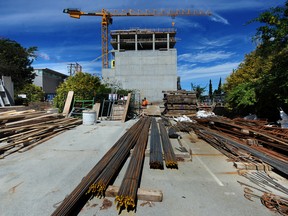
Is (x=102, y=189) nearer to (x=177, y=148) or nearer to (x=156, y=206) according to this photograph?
(x=156, y=206)

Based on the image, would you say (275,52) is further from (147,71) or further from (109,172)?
(147,71)

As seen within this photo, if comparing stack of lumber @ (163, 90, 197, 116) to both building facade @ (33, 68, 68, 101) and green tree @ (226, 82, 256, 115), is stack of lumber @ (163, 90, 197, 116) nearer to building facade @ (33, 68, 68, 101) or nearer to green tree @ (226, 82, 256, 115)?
green tree @ (226, 82, 256, 115)

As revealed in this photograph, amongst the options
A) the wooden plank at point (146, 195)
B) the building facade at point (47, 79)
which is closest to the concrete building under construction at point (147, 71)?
the building facade at point (47, 79)

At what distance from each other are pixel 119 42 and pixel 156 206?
5455 centimetres

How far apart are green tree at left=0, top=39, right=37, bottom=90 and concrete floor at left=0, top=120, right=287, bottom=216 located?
100ft

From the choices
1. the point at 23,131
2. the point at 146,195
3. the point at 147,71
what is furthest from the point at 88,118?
the point at 147,71

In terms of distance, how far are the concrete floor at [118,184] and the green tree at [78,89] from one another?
896 centimetres

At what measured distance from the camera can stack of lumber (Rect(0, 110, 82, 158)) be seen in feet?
20.2

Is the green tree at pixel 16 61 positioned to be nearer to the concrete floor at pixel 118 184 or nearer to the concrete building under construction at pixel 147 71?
the concrete building under construction at pixel 147 71

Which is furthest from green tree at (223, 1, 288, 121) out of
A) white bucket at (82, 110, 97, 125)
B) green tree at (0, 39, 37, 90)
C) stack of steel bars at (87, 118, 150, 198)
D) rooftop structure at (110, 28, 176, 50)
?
rooftop structure at (110, 28, 176, 50)

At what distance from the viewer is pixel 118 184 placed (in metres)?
3.73

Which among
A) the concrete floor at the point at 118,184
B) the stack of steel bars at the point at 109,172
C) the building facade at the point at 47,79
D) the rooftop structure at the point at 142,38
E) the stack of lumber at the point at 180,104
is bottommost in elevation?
the concrete floor at the point at 118,184

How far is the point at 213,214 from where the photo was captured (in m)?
2.83

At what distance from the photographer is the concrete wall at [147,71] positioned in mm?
44031
